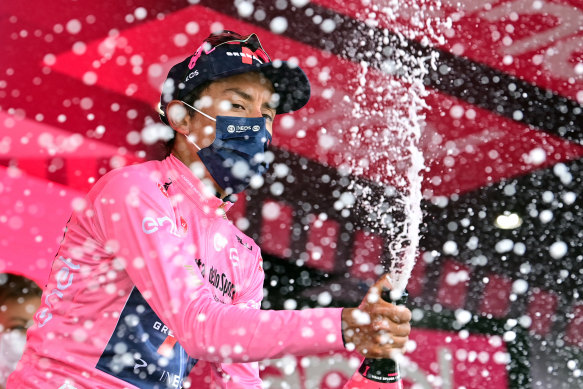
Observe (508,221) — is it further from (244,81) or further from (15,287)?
(15,287)

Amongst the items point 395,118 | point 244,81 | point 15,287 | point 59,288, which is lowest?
point 15,287

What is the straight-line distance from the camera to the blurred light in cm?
394

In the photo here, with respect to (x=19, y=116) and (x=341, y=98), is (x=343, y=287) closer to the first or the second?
(x=341, y=98)

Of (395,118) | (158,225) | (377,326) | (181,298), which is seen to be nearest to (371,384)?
(377,326)

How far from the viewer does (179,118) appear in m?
1.84

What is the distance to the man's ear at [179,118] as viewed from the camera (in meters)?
1.84

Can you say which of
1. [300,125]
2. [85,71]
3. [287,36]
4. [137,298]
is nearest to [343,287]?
[300,125]

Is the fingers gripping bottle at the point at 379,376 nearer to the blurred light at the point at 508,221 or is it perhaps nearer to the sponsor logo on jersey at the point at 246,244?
the sponsor logo on jersey at the point at 246,244

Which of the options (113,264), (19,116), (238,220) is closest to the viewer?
(113,264)

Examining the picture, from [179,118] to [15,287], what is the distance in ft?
5.32

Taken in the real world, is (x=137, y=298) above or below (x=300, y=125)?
above

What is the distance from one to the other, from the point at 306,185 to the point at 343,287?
0.68 metres

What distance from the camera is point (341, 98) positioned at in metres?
3.61

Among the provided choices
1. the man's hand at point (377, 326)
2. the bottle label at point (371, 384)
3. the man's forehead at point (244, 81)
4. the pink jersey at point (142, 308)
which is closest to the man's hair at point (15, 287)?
the pink jersey at point (142, 308)
